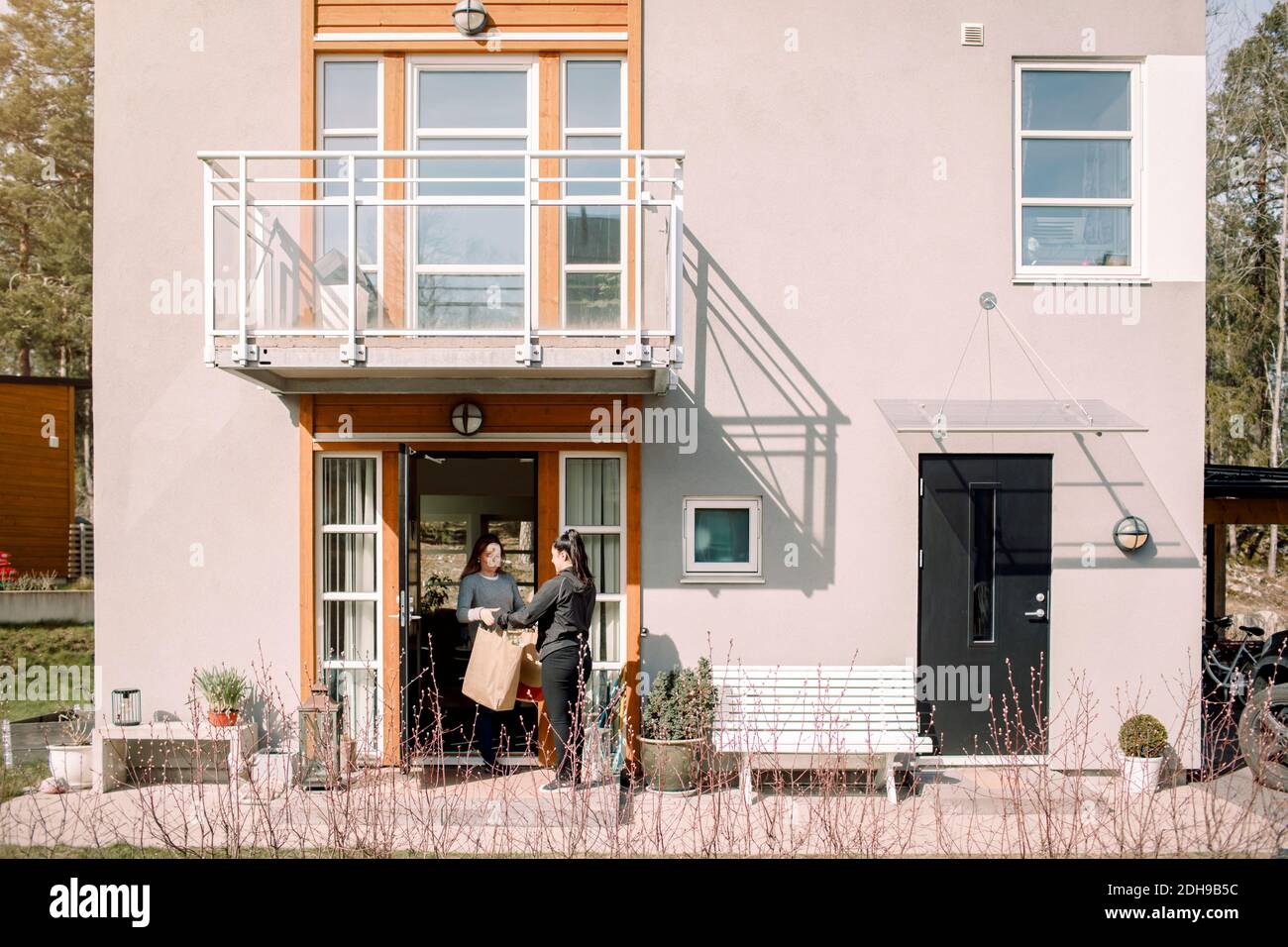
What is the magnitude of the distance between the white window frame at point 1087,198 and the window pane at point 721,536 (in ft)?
9.67

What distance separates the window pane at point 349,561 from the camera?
26.9 ft

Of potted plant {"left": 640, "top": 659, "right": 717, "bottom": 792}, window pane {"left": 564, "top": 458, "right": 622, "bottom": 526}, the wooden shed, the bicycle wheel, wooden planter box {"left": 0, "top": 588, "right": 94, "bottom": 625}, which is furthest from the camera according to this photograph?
the wooden shed

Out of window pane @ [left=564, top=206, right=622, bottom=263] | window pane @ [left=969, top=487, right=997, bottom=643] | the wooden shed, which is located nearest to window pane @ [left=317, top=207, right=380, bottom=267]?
window pane @ [left=564, top=206, right=622, bottom=263]

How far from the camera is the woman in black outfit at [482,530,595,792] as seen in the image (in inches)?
290

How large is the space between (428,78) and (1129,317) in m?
5.87

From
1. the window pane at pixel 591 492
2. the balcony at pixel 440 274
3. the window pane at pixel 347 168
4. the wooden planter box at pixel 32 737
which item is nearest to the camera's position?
the balcony at pixel 440 274

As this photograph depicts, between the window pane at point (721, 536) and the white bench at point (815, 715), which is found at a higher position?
the window pane at point (721, 536)

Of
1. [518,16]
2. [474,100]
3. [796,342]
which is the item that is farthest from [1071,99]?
[474,100]

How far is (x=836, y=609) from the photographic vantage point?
26.7 ft

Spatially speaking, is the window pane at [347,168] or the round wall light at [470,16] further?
the round wall light at [470,16]

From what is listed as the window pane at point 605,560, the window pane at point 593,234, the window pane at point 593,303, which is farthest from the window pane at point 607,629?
the window pane at point 593,234

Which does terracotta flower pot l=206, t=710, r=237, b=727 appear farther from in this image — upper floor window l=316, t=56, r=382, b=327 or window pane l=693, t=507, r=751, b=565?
window pane l=693, t=507, r=751, b=565

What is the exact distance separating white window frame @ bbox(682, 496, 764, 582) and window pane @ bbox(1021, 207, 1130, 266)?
2967 mm

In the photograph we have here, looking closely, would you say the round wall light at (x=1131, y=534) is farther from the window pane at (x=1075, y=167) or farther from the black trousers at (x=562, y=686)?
the black trousers at (x=562, y=686)
